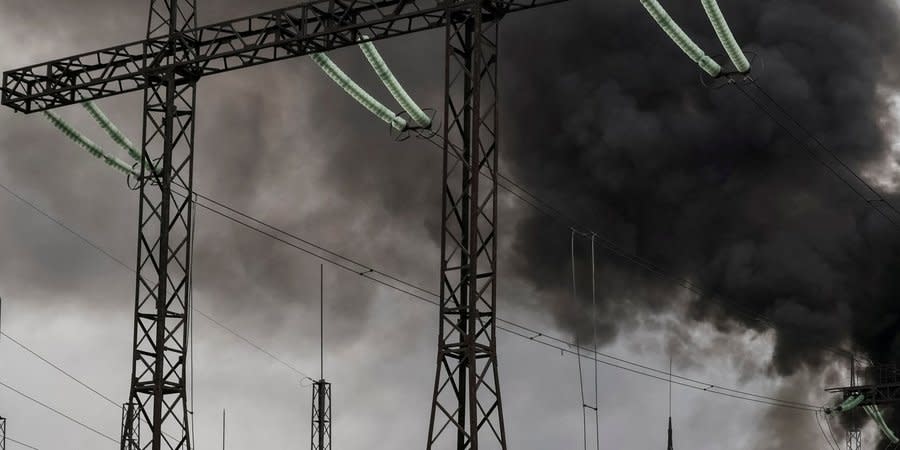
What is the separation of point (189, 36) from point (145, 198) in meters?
3.92

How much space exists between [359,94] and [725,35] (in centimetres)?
877

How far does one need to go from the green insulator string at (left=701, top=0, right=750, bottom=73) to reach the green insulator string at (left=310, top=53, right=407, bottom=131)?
25.2 feet

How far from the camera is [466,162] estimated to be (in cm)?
2547

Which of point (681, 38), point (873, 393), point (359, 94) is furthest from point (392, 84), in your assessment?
point (873, 393)

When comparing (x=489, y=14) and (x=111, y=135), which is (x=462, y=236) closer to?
(x=489, y=14)

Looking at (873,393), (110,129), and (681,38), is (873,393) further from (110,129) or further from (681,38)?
(110,129)

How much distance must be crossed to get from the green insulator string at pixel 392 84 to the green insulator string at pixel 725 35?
711 centimetres

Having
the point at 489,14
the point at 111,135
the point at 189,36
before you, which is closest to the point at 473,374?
the point at 489,14

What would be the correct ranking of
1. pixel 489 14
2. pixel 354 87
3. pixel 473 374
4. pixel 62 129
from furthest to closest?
pixel 62 129 → pixel 354 87 → pixel 489 14 → pixel 473 374

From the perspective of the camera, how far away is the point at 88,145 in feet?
118

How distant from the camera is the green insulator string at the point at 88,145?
35.2m

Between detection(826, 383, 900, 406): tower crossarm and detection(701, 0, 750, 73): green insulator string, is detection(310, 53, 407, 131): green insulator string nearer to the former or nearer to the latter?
detection(701, 0, 750, 73): green insulator string

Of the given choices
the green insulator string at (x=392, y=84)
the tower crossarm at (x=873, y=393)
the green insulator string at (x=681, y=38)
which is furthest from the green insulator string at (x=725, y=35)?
the tower crossarm at (x=873, y=393)

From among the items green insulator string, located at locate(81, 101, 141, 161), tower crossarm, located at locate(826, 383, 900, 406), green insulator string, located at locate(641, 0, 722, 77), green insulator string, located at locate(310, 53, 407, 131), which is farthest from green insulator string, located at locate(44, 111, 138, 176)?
tower crossarm, located at locate(826, 383, 900, 406)
